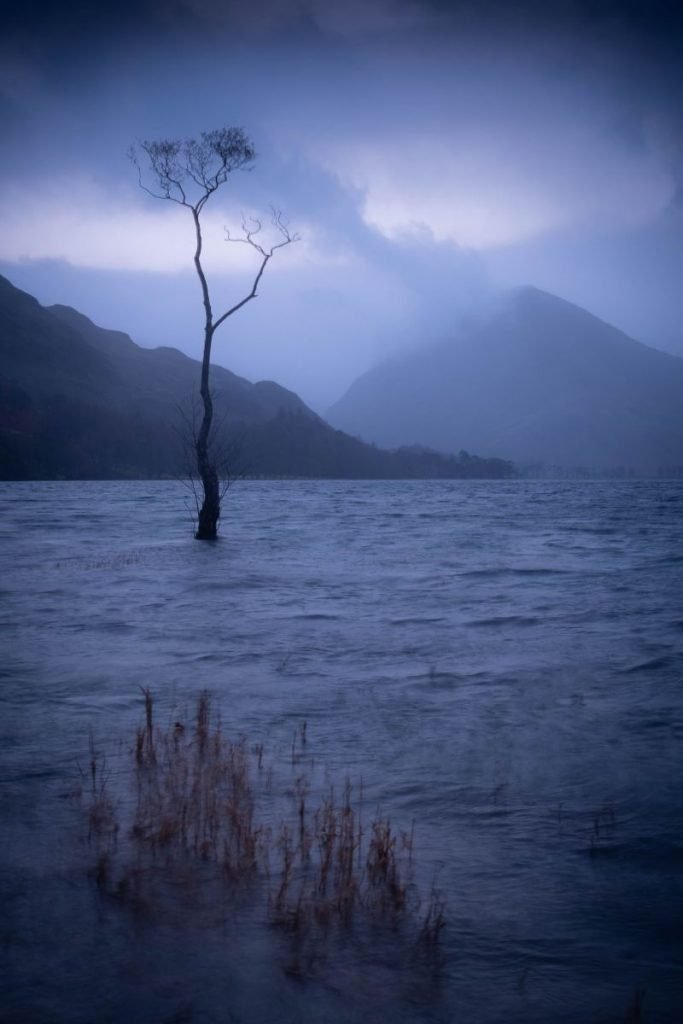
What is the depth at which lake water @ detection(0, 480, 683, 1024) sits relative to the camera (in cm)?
382

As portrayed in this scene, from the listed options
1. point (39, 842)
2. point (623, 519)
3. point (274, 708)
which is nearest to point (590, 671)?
point (274, 708)

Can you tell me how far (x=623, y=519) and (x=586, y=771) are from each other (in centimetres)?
5006

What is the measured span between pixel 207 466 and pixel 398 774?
21750mm

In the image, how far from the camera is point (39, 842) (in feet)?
16.9

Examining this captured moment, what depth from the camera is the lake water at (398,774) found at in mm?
3824

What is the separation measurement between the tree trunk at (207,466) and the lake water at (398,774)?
8.51m

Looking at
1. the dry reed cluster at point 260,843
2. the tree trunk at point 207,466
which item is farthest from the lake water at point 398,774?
the tree trunk at point 207,466

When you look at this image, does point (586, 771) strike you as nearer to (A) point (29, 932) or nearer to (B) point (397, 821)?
(B) point (397, 821)

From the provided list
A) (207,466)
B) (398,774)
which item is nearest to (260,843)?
(398,774)

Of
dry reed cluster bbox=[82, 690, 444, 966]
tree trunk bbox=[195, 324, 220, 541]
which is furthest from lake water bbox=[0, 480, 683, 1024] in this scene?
tree trunk bbox=[195, 324, 220, 541]

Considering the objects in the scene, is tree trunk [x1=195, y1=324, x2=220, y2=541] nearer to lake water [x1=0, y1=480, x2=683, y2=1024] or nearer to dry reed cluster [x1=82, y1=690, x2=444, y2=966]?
lake water [x1=0, y1=480, x2=683, y2=1024]

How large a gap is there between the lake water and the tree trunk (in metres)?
8.51

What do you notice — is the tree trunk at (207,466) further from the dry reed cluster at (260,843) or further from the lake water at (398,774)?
the dry reed cluster at (260,843)

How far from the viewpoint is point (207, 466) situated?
27.4 meters
